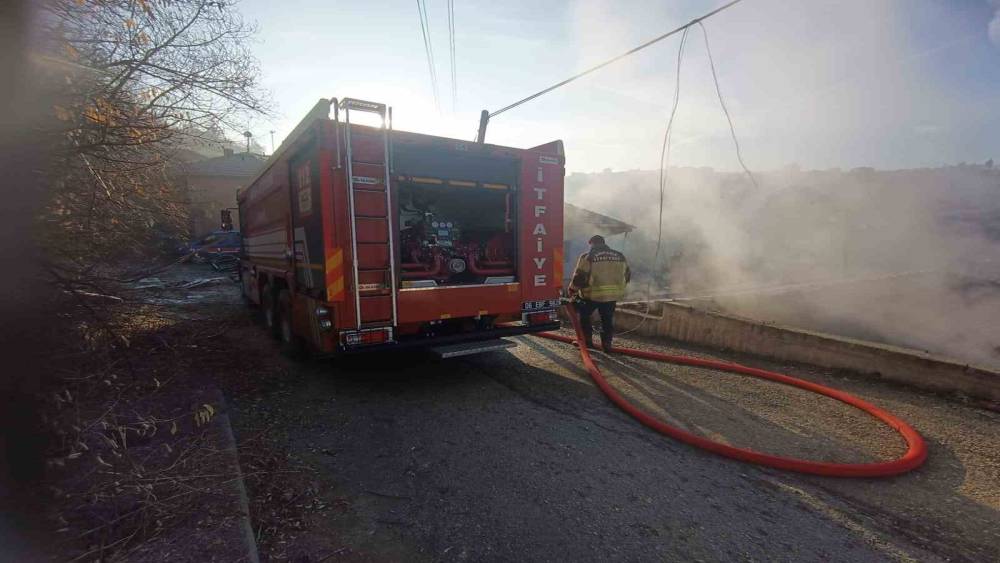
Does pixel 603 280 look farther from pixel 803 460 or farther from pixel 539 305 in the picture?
pixel 803 460

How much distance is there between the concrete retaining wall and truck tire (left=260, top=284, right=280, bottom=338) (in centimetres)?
565

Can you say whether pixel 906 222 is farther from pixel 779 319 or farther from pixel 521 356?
pixel 521 356

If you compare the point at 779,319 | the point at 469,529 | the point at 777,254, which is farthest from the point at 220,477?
the point at 777,254

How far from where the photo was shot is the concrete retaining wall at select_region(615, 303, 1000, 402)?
4.37 meters

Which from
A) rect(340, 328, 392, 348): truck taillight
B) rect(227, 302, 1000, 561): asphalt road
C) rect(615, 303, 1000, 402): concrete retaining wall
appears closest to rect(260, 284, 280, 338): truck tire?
rect(227, 302, 1000, 561): asphalt road

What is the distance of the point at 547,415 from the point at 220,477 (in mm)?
2567

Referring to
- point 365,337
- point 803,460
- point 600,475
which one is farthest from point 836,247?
point 365,337

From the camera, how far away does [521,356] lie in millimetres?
6121

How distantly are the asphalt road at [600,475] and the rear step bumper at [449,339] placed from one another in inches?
20.5

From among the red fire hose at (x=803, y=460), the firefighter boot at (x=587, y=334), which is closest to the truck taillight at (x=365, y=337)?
the red fire hose at (x=803, y=460)

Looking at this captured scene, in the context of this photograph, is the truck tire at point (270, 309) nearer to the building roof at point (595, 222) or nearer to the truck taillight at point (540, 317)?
the truck taillight at point (540, 317)

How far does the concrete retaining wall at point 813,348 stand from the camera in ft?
14.3

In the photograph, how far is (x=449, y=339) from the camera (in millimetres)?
4734

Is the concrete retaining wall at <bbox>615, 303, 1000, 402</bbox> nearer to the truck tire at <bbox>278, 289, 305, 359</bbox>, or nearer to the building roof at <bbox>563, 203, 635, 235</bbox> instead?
the truck tire at <bbox>278, 289, 305, 359</bbox>
